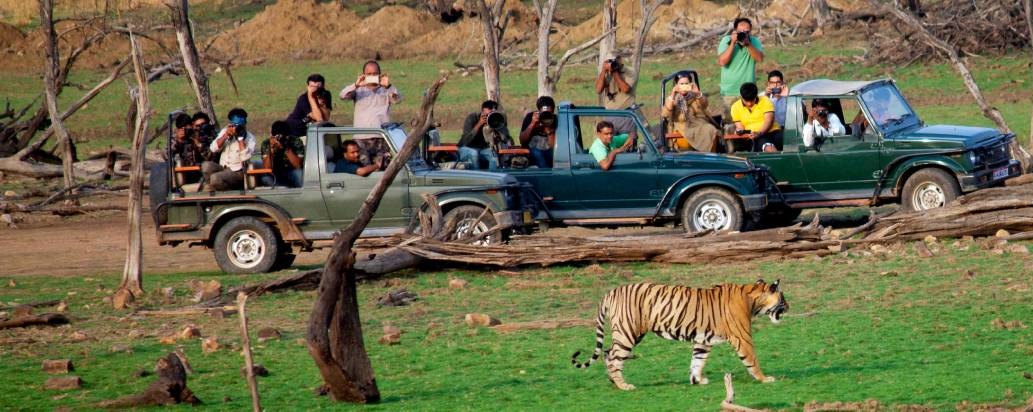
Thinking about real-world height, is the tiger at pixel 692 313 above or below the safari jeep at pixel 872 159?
below

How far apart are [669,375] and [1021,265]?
5.54 meters

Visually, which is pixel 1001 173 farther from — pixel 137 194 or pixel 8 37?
pixel 8 37

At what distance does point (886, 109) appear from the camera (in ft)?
63.4

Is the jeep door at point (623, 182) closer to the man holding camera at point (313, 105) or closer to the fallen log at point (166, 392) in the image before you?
the man holding camera at point (313, 105)

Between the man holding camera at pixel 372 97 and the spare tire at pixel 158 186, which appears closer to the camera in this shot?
the spare tire at pixel 158 186

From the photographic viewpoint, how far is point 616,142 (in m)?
18.8

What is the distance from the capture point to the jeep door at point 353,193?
17375 millimetres

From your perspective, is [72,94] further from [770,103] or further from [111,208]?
[770,103]

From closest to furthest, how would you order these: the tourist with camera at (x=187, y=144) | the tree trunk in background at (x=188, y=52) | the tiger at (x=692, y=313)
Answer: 1. the tiger at (x=692, y=313)
2. the tourist with camera at (x=187, y=144)
3. the tree trunk in background at (x=188, y=52)

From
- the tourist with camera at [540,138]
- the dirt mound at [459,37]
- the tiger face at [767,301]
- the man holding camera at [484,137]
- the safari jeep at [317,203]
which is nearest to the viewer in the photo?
the tiger face at [767,301]

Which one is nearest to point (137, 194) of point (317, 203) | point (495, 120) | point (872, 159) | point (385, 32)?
point (317, 203)

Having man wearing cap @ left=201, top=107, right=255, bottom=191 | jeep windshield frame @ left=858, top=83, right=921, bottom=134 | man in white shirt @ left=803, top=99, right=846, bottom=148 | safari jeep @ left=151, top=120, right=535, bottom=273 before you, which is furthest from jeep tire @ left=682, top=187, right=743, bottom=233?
man wearing cap @ left=201, top=107, right=255, bottom=191

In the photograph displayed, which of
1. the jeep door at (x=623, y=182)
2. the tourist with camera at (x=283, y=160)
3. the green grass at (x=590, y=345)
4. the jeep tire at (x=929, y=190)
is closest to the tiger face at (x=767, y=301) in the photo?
the green grass at (x=590, y=345)

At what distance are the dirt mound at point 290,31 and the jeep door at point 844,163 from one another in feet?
97.3
